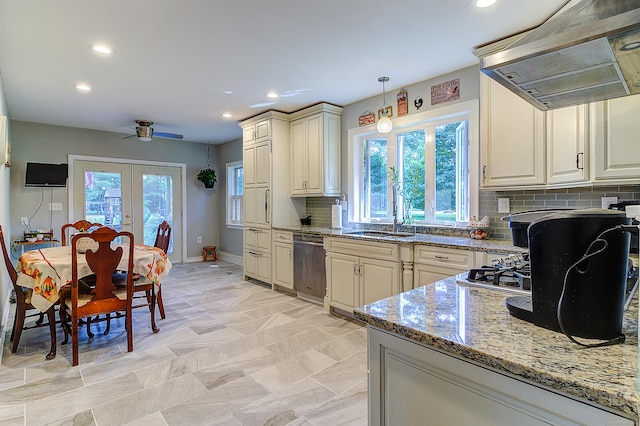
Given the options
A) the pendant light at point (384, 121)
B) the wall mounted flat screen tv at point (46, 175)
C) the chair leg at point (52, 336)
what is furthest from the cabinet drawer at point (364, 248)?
the wall mounted flat screen tv at point (46, 175)

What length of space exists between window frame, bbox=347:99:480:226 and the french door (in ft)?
13.4

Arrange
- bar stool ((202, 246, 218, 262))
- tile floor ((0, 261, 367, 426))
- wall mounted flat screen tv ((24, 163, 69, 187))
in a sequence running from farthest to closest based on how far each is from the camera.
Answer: bar stool ((202, 246, 218, 262)) → wall mounted flat screen tv ((24, 163, 69, 187)) → tile floor ((0, 261, 367, 426))

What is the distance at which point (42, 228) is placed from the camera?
537 cm

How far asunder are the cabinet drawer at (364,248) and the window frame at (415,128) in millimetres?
725

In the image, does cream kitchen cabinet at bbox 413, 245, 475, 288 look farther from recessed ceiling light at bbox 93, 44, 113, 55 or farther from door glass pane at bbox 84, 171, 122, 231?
door glass pane at bbox 84, 171, 122, 231

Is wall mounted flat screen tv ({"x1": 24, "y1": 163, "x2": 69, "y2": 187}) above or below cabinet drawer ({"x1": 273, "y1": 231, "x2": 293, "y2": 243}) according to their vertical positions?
above

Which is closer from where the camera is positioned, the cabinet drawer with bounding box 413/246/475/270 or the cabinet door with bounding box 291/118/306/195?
the cabinet drawer with bounding box 413/246/475/270

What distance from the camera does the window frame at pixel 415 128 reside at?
317 cm

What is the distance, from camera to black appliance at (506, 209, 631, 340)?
0.79 m

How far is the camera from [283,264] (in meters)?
4.50

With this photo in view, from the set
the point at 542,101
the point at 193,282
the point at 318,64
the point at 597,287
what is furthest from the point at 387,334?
the point at 193,282

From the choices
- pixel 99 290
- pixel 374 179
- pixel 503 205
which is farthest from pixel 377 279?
pixel 99 290

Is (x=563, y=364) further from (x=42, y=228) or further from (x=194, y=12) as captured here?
(x=42, y=228)

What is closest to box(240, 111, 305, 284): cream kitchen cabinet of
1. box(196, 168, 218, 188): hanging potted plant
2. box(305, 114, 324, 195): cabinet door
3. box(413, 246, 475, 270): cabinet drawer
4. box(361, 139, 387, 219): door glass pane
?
box(305, 114, 324, 195): cabinet door
